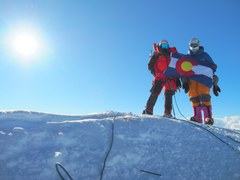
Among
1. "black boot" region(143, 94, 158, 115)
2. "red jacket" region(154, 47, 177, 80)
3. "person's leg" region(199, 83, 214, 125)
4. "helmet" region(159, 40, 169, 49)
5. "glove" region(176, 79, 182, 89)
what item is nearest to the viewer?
"person's leg" region(199, 83, 214, 125)

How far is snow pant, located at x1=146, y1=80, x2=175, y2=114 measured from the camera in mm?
7511

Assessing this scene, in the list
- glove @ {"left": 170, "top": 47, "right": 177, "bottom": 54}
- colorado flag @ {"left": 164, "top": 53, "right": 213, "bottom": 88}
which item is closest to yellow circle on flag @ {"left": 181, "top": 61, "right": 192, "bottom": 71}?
colorado flag @ {"left": 164, "top": 53, "right": 213, "bottom": 88}

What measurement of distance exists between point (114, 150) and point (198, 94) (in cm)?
425

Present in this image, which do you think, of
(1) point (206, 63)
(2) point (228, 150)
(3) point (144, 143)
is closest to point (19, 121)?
(3) point (144, 143)

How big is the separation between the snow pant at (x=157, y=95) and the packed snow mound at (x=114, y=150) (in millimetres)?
2458

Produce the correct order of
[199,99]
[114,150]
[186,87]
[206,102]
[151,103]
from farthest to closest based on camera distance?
[186,87]
[151,103]
[199,99]
[206,102]
[114,150]

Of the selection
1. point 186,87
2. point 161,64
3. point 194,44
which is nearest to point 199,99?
point 186,87

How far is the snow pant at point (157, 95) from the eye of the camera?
7.51m

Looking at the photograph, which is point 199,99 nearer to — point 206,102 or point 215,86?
point 206,102

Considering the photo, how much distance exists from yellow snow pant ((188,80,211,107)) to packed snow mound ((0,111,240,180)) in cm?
234

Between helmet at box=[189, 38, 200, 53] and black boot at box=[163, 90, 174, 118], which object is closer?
black boot at box=[163, 90, 174, 118]

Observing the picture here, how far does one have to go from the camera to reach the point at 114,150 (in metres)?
3.96

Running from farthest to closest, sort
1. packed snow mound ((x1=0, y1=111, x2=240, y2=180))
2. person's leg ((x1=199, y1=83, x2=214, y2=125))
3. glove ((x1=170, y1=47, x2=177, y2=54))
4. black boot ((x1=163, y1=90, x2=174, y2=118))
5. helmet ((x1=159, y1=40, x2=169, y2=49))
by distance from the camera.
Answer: glove ((x1=170, y1=47, x2=177, y2=54)) → helmet ((x1=159, y1=40, x2=169, y2=49)) → black boot ((x1=163, y1=90, x2=174, y2=118)) → person's leg ((x1=199, y1=83, x2=214, y2=125)) → packed snow mound ((x1=0, y1=111, x2=240, y2=180))

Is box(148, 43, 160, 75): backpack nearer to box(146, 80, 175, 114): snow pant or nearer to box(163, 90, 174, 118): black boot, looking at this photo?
box(146, 80, 175, 114): snow pant
